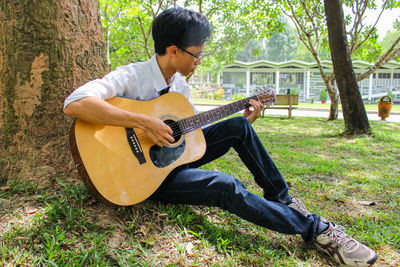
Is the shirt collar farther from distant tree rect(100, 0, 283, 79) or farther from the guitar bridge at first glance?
distant tree rect(100, 0, 283, 79)

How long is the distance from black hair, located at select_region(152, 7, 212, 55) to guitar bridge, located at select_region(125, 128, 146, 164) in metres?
0.79

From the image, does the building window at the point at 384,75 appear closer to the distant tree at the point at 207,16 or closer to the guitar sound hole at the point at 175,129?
the distant tree at the point at 207,16

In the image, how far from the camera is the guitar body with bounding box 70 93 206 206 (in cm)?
178

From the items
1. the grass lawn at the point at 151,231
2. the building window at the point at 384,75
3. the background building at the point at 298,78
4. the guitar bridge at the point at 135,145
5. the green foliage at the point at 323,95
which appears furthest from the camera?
the building window at the point at 384,75

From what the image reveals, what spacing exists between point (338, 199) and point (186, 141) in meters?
1.73

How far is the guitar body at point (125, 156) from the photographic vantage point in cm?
178

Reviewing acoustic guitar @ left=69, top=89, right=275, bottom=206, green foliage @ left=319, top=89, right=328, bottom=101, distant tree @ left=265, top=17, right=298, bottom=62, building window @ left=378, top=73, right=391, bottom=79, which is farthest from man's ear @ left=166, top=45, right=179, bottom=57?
distant tree @ left=265, top=17, right=298, bottom=62

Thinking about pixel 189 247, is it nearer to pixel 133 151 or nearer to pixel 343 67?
pixel 133 151

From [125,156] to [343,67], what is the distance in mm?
5693

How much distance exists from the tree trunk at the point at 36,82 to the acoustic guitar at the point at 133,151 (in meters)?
0.61

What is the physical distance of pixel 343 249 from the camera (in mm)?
1902

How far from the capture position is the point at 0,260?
61.6 inches

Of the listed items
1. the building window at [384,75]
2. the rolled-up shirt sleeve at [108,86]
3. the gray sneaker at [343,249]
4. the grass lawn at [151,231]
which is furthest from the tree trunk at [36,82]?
the building window at [384,75]

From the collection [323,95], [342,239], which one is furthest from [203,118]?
[323,95]
